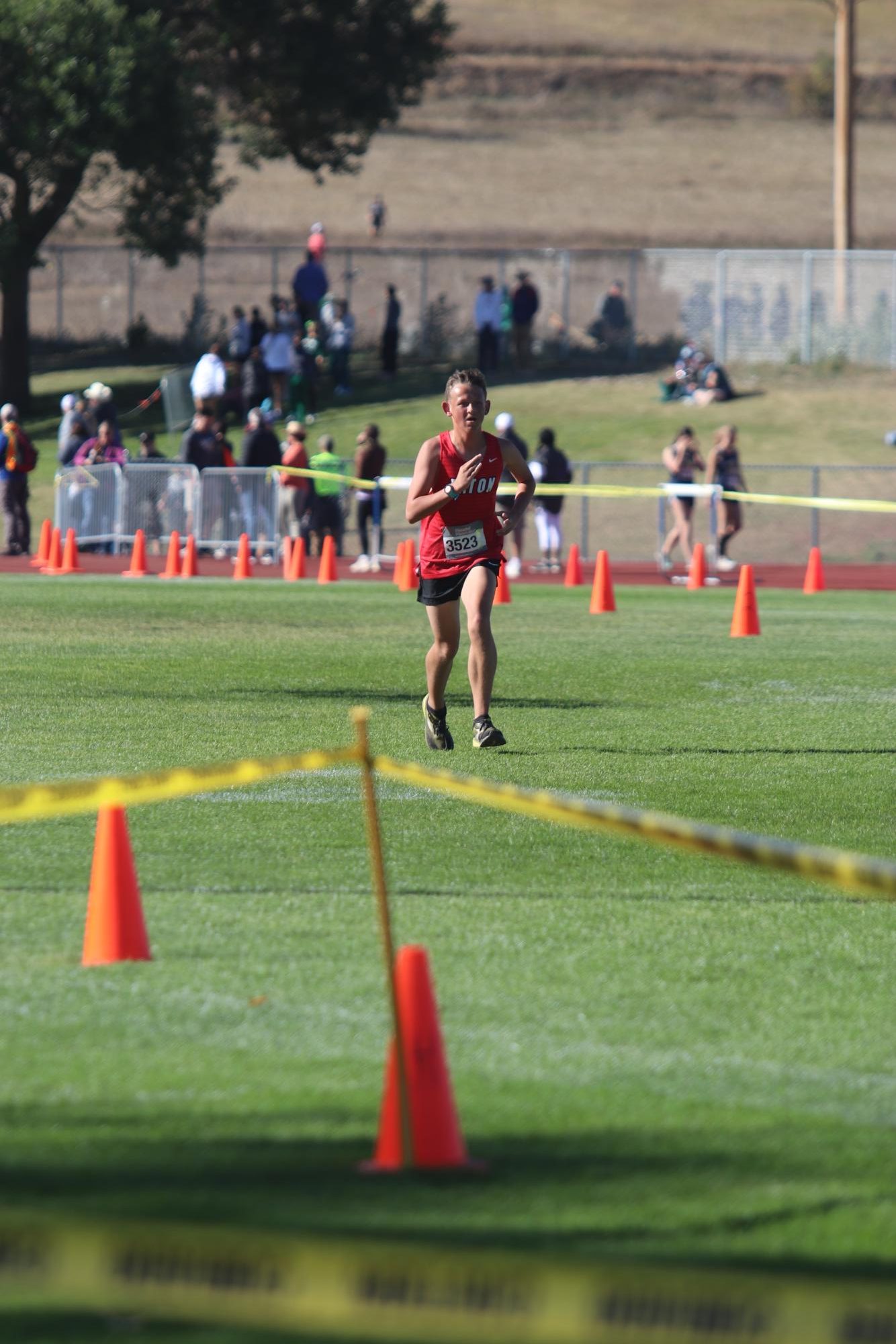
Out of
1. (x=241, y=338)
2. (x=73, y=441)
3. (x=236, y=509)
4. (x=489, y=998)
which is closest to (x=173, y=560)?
(x=236, y=509)

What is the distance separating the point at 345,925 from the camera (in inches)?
275

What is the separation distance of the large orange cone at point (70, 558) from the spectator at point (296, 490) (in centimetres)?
312

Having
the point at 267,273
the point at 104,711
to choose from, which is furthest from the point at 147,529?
the point at 267,273

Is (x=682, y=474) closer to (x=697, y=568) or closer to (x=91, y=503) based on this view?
(x=697, y=568)

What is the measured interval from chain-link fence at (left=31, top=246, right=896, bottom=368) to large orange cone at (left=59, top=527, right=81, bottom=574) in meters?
20.7

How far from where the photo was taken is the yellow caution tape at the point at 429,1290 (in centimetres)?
283

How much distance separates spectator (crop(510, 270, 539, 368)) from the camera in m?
44.8

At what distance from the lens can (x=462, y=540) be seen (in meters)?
11.1


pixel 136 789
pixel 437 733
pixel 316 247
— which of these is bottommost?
pixel 437 733

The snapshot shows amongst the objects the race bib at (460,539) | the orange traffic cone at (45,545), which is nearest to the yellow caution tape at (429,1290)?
the race bib at (460,539)

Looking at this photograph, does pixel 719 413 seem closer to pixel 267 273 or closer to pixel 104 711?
pixel 267 273

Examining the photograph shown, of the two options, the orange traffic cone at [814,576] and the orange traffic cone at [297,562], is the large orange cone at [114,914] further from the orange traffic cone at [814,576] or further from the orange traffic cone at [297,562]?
the orange traffic cone at [814,576]

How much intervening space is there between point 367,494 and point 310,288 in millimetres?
16579

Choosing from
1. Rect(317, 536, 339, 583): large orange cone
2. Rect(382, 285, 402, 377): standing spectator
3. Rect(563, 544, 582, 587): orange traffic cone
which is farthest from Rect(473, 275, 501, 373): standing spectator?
Rect(317, 536, 339, 583): large orange cone
